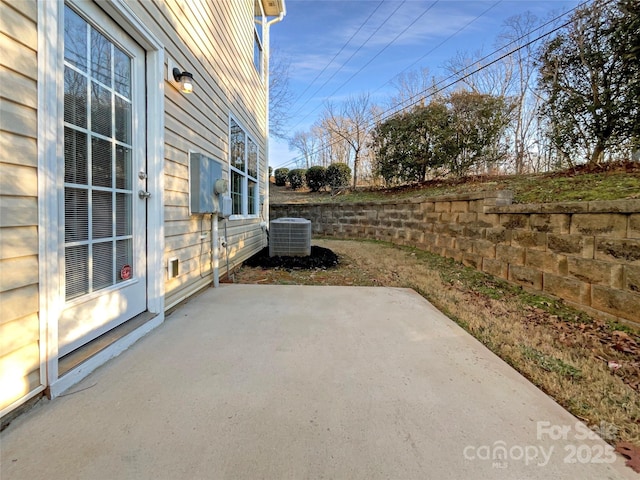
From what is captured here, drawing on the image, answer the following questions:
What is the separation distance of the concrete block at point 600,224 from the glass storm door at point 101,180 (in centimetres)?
404

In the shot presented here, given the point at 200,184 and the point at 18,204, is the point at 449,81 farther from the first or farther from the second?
the point at 18,204

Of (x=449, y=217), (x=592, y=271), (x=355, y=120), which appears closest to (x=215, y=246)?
(x=592, y=271)

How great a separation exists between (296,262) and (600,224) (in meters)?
3.94

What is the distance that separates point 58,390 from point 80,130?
4.82ft

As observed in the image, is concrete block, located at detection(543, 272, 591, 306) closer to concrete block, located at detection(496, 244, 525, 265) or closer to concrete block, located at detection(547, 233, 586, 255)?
concrete block, located at detection(547, 233, 586, 255)

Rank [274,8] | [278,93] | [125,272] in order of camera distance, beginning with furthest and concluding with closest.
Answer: [278,93], [274,8], [125,272]

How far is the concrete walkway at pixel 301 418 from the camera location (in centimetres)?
118

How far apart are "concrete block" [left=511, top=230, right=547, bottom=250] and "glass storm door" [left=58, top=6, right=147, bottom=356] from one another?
407 centimetres

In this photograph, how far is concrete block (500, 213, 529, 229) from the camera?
370 cm

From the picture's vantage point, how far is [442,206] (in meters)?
5.75

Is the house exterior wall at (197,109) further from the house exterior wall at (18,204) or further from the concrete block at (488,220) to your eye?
the concrete block at (488,220)

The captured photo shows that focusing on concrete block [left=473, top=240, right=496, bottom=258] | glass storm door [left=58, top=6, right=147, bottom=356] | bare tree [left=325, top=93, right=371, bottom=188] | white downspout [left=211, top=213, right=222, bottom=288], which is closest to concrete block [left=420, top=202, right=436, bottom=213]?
concrete block [left=473, top=240, right=496, bottom=258]

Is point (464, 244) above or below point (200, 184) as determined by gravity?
below

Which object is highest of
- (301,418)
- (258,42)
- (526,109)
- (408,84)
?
(408,84)
